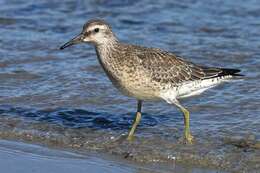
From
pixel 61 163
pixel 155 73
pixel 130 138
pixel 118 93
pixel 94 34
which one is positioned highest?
pixel 94 34

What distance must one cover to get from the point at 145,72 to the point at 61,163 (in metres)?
1.95

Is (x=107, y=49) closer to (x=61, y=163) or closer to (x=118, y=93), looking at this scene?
(x=118, y=93)

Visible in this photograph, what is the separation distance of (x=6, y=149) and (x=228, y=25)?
23.7 feet

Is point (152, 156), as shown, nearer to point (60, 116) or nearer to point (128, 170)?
point (128, 170)

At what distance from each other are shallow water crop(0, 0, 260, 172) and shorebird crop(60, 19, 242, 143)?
1.55 feet

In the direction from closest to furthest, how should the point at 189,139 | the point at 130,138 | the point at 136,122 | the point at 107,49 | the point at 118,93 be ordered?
the point at 189,139 → the point at 130,138 → the point at 107,49 → the point at 136,122 → the point at 118,93

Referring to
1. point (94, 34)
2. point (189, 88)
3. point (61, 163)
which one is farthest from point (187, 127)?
point (61, 163)

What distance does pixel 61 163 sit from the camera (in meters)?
9.00

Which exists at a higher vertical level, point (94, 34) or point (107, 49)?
point (94, 34)

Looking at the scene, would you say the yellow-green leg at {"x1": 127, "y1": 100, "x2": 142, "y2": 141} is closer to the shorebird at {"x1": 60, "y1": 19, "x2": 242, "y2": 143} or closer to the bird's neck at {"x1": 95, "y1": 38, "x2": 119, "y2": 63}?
the shorebird at {"x1": 60, "y1": 19, "x2": 242, "y2": 143}

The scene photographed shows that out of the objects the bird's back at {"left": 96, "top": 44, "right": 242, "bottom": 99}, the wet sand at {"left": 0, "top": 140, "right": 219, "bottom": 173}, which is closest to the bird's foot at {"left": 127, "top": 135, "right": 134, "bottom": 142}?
the bird's back at {"left": 96, "top": 44, "right": 242, "bottom": 99}

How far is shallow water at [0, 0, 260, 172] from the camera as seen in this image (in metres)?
9.85

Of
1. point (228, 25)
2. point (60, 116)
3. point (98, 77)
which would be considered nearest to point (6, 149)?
point (60, 116)

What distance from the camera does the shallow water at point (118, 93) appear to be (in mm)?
9848
